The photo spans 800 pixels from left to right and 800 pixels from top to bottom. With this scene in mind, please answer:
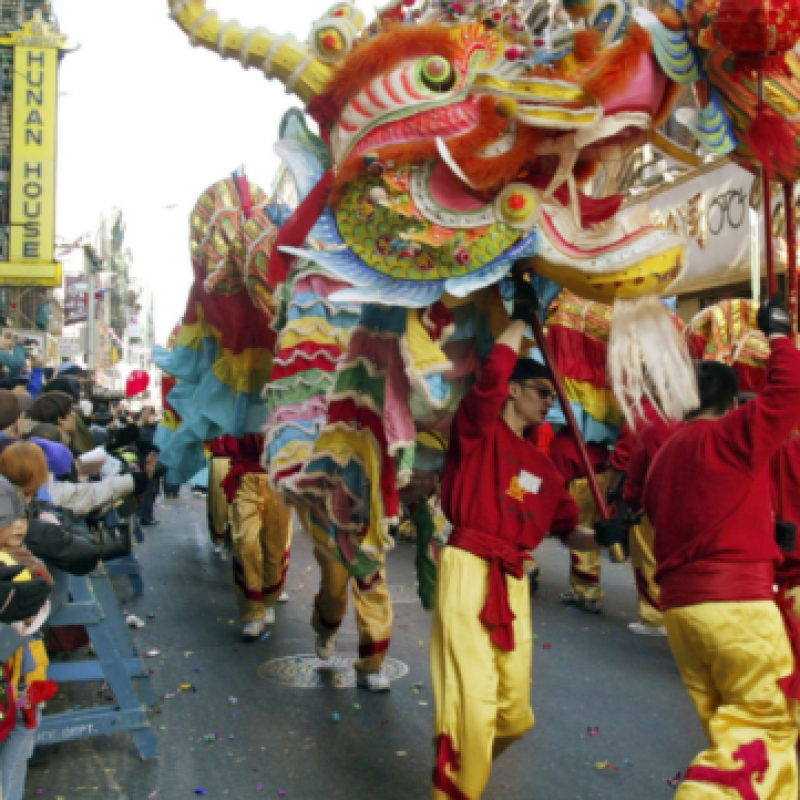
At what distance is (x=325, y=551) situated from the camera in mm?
4418

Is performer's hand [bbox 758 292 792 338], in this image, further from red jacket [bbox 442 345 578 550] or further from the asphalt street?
the asphalt street

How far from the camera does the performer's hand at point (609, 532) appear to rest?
330cm

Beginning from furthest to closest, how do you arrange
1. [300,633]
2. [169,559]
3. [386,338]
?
1. [169,559]
2. [300,633]
3. [386,338]

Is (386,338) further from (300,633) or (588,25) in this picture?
(300,633)

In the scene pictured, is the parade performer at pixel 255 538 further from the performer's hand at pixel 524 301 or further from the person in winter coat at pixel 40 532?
the performer's hand at pixel 524 301

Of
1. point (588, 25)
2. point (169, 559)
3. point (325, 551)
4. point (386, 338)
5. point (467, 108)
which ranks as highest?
point (588, 25)

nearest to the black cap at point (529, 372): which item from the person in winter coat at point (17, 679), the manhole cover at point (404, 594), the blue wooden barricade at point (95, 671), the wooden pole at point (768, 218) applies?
the wooden pole at point (768, 218)

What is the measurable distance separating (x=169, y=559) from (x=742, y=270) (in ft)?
23.6

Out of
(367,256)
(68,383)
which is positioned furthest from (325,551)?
(68,383)

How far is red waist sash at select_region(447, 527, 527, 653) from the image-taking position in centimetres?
323

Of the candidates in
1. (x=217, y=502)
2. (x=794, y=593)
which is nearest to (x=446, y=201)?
(x=794, y=593)

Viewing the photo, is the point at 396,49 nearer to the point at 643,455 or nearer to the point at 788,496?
the point at 643,455

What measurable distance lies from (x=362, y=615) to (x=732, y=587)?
7.65 ft

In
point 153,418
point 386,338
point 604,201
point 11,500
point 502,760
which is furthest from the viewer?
point 153,418
